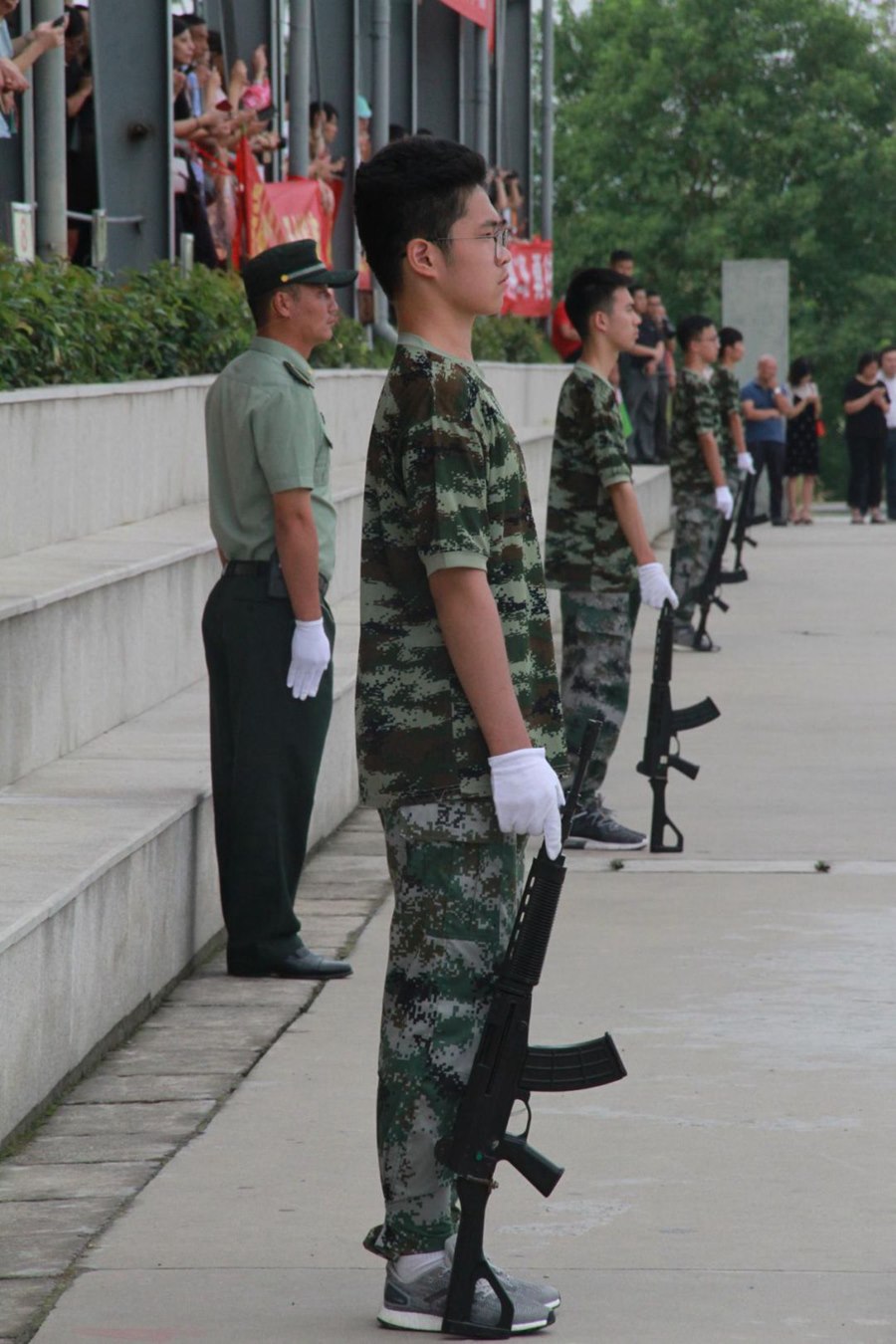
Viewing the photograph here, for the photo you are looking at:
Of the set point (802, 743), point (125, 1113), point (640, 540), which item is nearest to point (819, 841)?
point (640, 540)

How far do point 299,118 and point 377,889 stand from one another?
1025cm

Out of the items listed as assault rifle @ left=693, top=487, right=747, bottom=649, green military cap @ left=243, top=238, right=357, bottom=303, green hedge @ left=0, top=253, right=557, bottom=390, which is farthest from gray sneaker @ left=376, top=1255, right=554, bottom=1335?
assault rifle @ left=693, top=487, right=747, bottom=649

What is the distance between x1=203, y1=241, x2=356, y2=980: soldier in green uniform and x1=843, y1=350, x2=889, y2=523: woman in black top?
24114mm

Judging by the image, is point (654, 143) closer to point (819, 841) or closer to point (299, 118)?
point (299, 118)

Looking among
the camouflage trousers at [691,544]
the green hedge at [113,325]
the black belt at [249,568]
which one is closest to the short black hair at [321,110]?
the green hedge at [113,325]

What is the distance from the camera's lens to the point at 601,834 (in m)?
8.88

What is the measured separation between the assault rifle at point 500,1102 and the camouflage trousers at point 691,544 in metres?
11.3

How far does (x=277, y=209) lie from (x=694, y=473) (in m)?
3.15

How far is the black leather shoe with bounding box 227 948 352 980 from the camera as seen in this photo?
6.70 metres

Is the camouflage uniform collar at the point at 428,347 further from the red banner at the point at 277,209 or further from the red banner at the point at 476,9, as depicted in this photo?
the red banner at the point at 476,9

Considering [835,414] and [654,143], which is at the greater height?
[654,143]

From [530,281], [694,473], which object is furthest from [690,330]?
[530,281]

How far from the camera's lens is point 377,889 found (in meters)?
8.04

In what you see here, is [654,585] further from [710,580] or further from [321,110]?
[321,110]
